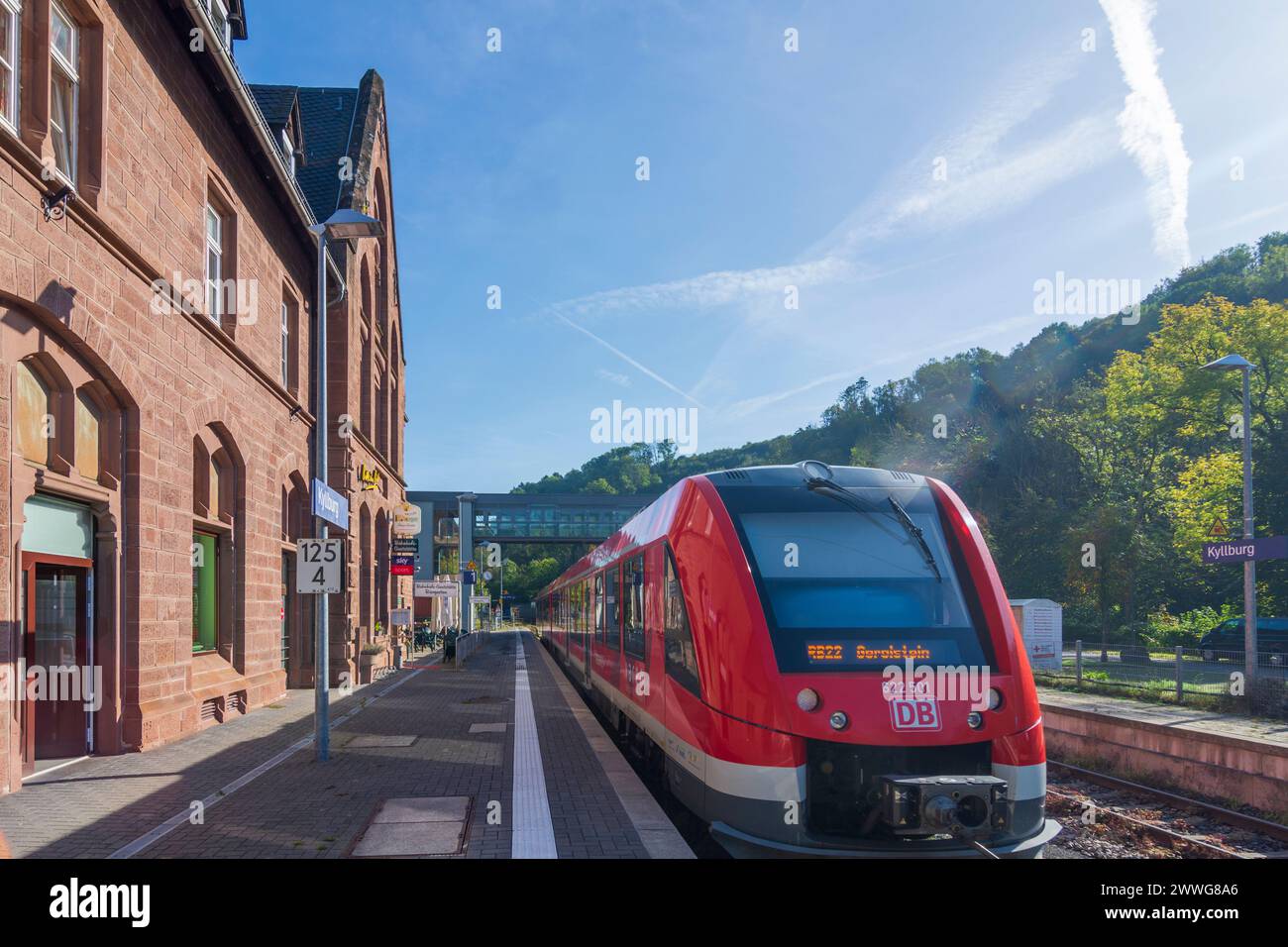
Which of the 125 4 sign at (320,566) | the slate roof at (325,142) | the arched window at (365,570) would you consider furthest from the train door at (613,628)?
the arched window at (365,570)

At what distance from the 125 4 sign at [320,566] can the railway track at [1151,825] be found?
7661 mm

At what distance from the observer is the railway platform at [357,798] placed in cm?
714

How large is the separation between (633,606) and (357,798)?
10.7 feet

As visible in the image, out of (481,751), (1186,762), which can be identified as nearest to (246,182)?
(481,751)

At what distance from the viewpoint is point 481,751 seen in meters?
11.7

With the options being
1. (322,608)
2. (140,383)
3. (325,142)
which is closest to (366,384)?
(325,142)

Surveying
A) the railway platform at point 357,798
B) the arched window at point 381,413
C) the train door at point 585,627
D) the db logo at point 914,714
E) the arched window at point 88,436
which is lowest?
the railway platform at point 357,798

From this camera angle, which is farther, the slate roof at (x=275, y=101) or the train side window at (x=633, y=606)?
the slate roof at (x=275, y=101)

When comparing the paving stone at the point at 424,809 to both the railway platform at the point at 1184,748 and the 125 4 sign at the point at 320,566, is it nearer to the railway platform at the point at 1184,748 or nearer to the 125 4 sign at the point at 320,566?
the 125 4 sign at the point at 320,566

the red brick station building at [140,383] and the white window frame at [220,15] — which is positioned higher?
the white window frame at [220,15]

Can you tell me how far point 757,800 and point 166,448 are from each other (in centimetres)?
932

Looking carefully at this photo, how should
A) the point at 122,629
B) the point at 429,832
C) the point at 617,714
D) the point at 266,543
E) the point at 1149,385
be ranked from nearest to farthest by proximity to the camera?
the point at 429,832, the point at 122,629, the point at 617,714, the point at 266,543, the point at 1149,385

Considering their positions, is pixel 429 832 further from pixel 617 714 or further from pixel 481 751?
pixel 617 714

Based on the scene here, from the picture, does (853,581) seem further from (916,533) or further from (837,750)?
(837,750)
